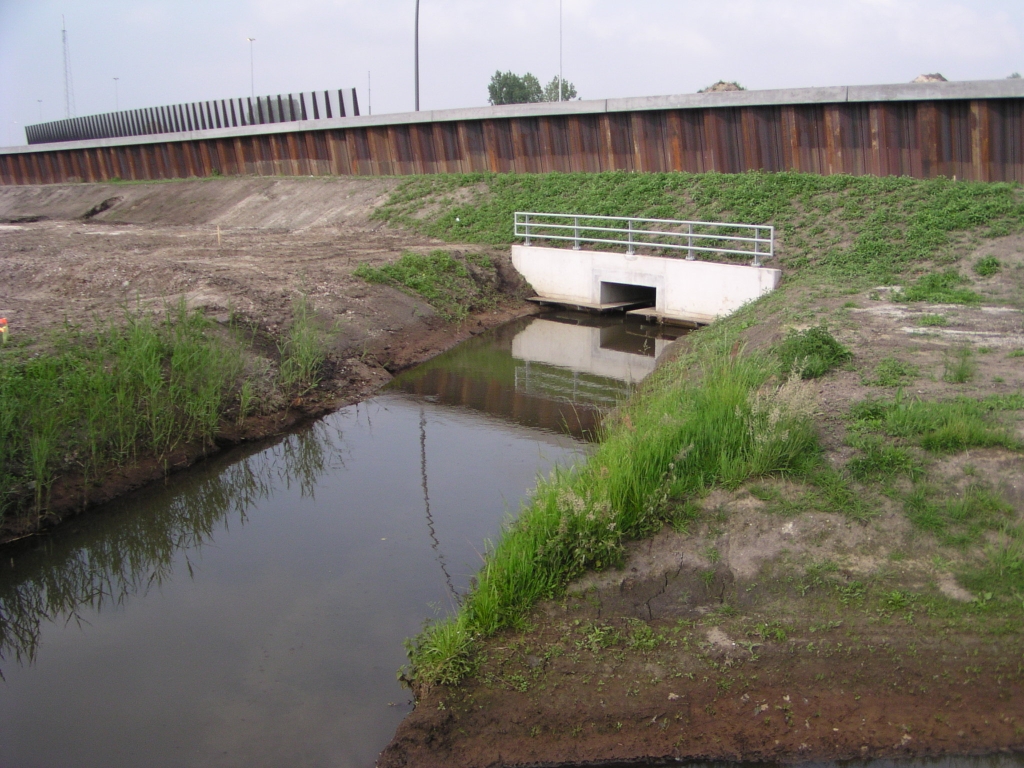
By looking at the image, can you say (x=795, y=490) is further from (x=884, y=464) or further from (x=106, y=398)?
(x=106, y=398)

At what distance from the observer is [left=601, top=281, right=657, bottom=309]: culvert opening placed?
21531mm

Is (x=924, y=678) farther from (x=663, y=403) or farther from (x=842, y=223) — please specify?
(x=842, y=223)

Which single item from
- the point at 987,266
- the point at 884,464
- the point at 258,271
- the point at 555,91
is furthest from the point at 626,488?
the point at 555,91

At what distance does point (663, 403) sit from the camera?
9484mm

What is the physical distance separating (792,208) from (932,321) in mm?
9336

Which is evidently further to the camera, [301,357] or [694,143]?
[694,143]

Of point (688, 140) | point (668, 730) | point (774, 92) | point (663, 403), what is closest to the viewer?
point (668, 730)

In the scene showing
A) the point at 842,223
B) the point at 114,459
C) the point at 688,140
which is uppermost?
the point at 688,140

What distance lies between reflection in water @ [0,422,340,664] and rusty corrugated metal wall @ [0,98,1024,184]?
57.2ft

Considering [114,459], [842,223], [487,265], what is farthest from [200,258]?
[842,223]

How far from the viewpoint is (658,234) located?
65.2ft

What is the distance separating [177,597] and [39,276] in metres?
11.9

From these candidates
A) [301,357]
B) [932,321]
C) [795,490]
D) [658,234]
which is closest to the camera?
[795,490]

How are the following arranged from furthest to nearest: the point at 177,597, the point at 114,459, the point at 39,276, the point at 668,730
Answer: the point at 39,276 < the point at 114,459 < the point at 177,597 < the point at 668,730
